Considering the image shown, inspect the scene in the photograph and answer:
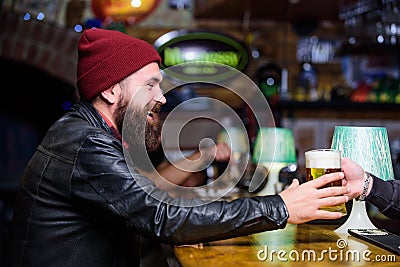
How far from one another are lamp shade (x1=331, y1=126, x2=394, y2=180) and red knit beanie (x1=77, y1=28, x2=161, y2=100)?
0.73 metres

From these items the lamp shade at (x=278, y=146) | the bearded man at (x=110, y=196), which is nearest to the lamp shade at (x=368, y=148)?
the bearded man at (x=110, y=196)

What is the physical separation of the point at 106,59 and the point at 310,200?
0.79m

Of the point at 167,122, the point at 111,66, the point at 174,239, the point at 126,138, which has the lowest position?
the point at 167,122

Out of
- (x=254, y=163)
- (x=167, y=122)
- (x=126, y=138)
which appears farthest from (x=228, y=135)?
(x=126, y=138)

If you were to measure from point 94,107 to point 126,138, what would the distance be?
158 mm

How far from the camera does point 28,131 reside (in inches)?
236

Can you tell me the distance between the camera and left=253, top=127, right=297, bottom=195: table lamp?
11.0 ft

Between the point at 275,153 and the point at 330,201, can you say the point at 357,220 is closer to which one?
the point at 330,201

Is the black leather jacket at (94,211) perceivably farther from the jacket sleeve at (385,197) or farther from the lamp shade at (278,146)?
the lamp shade at (278,146)

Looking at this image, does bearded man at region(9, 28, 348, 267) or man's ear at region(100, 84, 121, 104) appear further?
man's ear at region(100, 84, 121, 104)

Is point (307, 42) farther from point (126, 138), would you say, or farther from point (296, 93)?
point (126, 138)

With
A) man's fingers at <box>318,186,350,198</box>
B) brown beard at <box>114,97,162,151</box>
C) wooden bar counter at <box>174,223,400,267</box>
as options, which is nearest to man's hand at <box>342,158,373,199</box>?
wooden bar counter at <box>174,223,400,267</box>

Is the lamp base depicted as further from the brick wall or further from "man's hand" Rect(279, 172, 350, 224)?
the brick wall

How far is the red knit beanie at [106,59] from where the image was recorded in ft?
7.31
